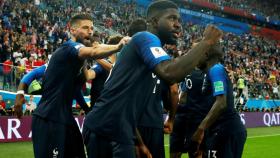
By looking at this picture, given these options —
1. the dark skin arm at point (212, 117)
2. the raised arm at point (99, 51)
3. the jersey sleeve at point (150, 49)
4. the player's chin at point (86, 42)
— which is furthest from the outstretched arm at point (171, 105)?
the jersey sleeve at point (150, 49)

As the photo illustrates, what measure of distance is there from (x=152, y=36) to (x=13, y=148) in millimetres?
8720

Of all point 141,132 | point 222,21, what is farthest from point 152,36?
point 222,21

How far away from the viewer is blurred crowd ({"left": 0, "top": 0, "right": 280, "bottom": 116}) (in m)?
16.4

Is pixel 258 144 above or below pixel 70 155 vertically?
below

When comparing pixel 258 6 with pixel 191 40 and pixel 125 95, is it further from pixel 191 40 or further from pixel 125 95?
pixel 125 95

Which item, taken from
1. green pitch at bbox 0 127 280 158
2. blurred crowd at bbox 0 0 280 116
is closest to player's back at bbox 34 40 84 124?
blurred crowd at bbox 0 0 280 116

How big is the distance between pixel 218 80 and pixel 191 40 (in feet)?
94.5

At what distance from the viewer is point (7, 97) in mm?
14281

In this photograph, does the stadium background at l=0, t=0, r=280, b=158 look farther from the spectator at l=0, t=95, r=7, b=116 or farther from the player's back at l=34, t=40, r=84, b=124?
the player's back at l=34, t=40, r=84, b=124

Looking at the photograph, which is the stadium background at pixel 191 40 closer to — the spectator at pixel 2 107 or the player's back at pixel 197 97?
the spectator at pixel 2 107

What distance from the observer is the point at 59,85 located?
190 inches

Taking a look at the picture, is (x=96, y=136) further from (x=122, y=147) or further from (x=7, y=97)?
(x=7, y=97)

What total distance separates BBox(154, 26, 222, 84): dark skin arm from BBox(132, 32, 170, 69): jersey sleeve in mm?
52

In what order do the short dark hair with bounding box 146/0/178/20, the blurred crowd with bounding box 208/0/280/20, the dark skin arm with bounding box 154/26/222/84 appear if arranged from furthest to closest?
the blurred crowd with bounding box 208/0/280/20 → the short dark hair with bounding box 146/0/178/20 → the dark skin arm with bounding box 154/26/222/84
